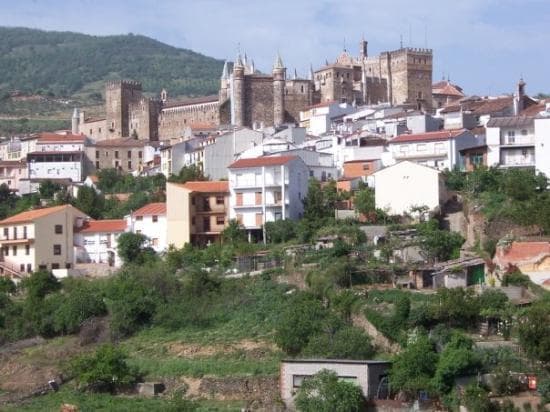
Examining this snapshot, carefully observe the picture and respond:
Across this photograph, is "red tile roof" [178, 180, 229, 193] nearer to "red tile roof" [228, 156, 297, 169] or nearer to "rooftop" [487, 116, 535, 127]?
"red tile roof" [228, 156, 297, 169]

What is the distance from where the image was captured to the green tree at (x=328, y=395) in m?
32.5

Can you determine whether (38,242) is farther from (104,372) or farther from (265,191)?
(104,372)

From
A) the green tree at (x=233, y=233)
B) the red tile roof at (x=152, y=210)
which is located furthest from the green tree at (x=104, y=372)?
the red tile roof at (x=152, y=210)

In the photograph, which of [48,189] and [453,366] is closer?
[453,366]

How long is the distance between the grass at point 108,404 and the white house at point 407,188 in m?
15.7

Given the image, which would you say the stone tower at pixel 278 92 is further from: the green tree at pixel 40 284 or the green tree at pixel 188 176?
the green tree at pixel 40 284

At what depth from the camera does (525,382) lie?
32.5 m

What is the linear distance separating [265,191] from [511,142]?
1061 cm

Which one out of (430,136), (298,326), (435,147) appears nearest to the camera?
(298,326)

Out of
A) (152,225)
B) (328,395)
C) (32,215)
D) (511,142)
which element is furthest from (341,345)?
(32,215)

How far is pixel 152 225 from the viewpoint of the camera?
51.8 meters

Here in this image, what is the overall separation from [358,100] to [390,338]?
46.5 metres

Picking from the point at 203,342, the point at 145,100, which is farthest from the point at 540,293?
the point at 145,100

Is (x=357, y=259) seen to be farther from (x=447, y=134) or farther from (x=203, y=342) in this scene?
(x=447, y=134)
